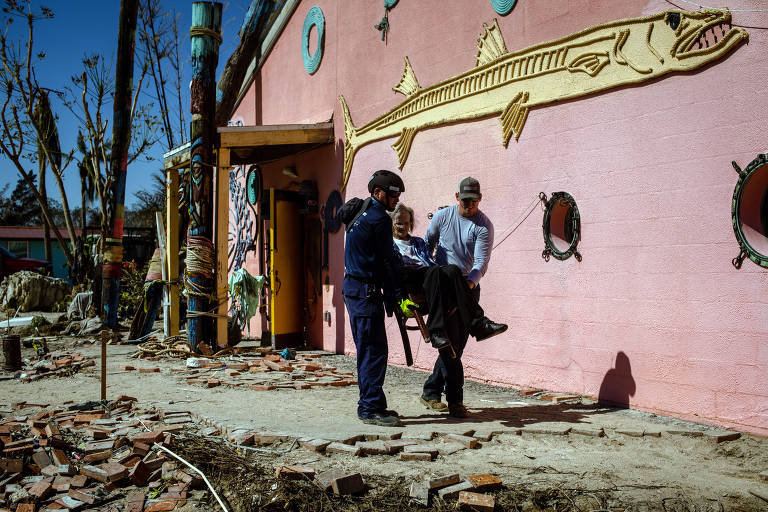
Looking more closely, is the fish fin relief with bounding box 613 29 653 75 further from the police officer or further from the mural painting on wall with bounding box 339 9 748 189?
the police officer

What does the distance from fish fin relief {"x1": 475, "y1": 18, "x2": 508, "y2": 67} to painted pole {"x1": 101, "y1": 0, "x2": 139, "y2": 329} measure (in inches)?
279

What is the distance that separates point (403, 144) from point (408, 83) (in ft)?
2.45

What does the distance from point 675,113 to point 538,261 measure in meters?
1.79

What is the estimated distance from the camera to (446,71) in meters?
7.35

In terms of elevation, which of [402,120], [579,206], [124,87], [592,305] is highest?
[124,87]

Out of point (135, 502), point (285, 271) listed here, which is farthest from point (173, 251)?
point (135, 502)

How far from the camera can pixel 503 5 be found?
6547mm

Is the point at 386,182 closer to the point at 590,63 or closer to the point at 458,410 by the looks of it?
the point at 458,410

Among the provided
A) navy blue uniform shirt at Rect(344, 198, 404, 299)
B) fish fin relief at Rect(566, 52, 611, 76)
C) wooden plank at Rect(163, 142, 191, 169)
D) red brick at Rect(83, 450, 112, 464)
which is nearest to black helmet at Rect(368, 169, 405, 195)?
navy blue uniform shirt at Rect(344, 198, 404, 299)

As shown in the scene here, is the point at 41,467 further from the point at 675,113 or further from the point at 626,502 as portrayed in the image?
the point at 675,113

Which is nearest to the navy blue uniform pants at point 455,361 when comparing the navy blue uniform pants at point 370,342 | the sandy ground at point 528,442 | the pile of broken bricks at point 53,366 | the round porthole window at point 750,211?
the sandy ground at point 528,442

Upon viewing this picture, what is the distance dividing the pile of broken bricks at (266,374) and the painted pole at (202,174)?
777mm

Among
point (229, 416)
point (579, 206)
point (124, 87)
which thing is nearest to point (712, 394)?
point (579, 206)

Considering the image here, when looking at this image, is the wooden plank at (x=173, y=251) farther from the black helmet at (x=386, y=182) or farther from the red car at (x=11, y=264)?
the red car at (x=11, y=264)
